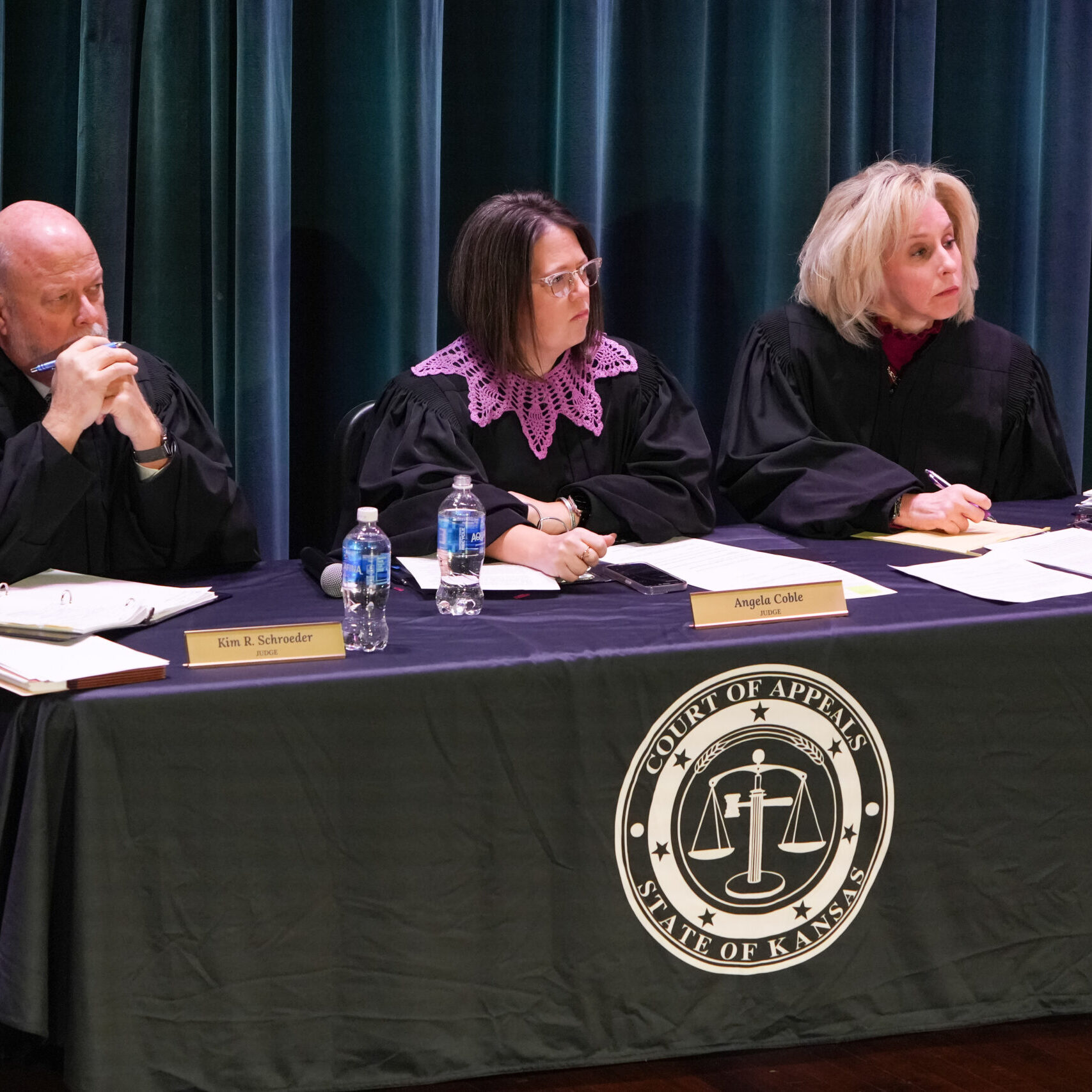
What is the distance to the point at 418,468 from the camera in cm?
250

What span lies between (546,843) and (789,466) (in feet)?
4.31

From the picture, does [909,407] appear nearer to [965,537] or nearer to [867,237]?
[867,237]

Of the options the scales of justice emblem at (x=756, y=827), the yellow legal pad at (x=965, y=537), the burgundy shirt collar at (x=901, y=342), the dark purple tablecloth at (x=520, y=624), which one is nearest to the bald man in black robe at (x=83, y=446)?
the dark purple tablecloth at (x=520, y=624)

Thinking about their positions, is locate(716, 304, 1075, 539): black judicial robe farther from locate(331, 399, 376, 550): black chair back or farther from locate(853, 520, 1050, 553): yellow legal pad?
locate(331, 399, 376, 550): black chair back

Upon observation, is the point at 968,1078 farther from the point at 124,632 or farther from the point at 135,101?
the point at 135,101

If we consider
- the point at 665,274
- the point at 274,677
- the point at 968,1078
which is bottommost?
the point at 968,1078

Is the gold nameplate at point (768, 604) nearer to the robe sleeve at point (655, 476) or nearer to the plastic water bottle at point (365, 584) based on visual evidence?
the plastic water bottle at point (365, 584)

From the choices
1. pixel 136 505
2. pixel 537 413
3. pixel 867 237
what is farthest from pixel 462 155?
pixel 136 505

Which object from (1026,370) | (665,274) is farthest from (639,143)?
(1026,370)

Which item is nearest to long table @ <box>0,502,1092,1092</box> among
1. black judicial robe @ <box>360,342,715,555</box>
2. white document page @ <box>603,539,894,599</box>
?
white document page @ <box>603,539,894,599</box>

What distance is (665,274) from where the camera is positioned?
11.0 ft

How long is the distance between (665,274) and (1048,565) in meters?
1.33

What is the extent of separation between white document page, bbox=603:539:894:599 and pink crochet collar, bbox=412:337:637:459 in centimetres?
32

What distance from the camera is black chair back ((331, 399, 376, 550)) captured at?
2.73m
